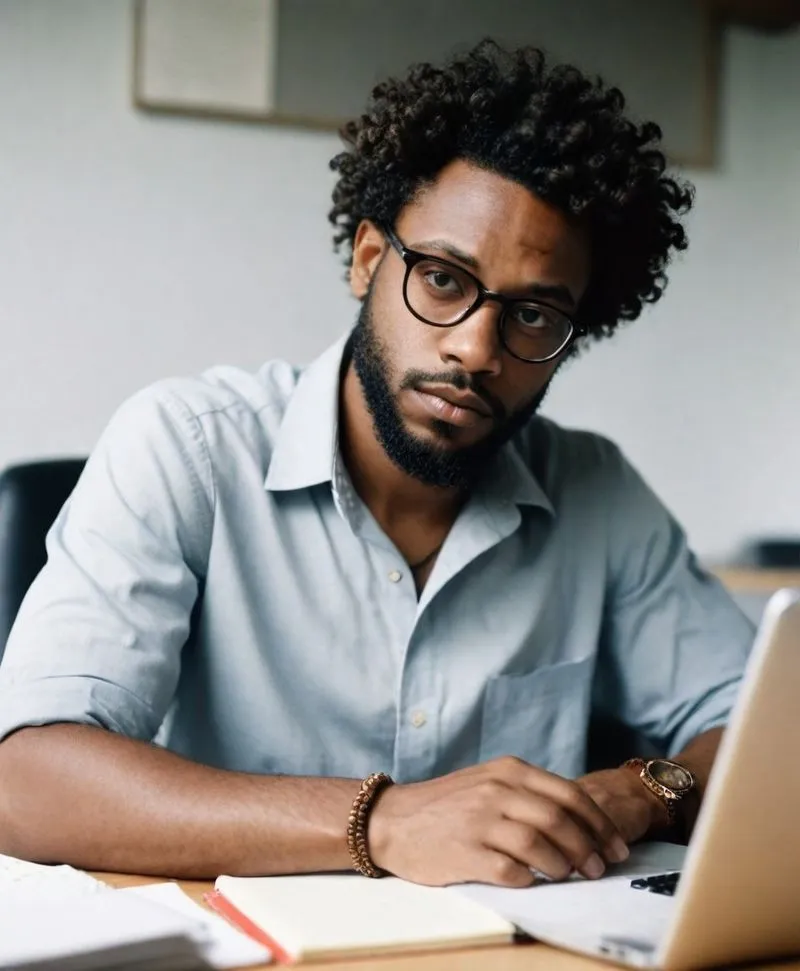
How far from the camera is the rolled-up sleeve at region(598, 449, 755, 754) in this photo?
4.95 feet

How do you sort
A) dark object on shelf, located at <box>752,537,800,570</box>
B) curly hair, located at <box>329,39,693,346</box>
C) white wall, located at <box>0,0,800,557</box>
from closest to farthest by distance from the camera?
1. curly hair, located at <box>329,39,693,346</box>
2. white wall, located at <box>0,0,800,557</box>
3. dark object on shelf, located at <box>752,537,800,570</box>

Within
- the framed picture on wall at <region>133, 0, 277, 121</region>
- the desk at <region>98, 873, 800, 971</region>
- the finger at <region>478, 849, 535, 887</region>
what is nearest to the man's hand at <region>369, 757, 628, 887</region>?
the finger at <region>478, 849, 535, 887</region>

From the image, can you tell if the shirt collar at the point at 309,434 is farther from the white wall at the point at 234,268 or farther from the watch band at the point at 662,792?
the white wall at the point at 234,268

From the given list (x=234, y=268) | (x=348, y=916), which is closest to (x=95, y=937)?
(x=348, y=916)

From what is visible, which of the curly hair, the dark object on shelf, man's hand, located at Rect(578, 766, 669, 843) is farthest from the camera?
the dark object on shelf

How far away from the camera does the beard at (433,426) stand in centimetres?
131

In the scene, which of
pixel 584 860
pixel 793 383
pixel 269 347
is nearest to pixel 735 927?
pixel 584 860

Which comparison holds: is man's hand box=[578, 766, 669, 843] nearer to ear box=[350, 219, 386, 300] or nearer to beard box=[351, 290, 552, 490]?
beard box=[351, 290, 552, 490]

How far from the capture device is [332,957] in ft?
2.43

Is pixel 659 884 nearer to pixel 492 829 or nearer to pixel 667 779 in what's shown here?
pixel 492 829

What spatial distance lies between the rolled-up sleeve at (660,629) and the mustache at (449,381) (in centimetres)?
32

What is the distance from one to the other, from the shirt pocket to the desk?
2.00 ft

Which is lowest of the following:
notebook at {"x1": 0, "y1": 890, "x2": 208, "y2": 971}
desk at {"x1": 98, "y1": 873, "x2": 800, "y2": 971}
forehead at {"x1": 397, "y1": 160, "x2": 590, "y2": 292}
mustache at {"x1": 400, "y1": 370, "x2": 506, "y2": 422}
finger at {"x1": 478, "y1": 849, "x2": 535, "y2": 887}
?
finger at {"x1": 478, "y1": 849, "x2": 535, "y2": 887}

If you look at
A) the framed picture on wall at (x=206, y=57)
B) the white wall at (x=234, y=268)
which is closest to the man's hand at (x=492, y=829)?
the white wall at (x=234, y=268)
